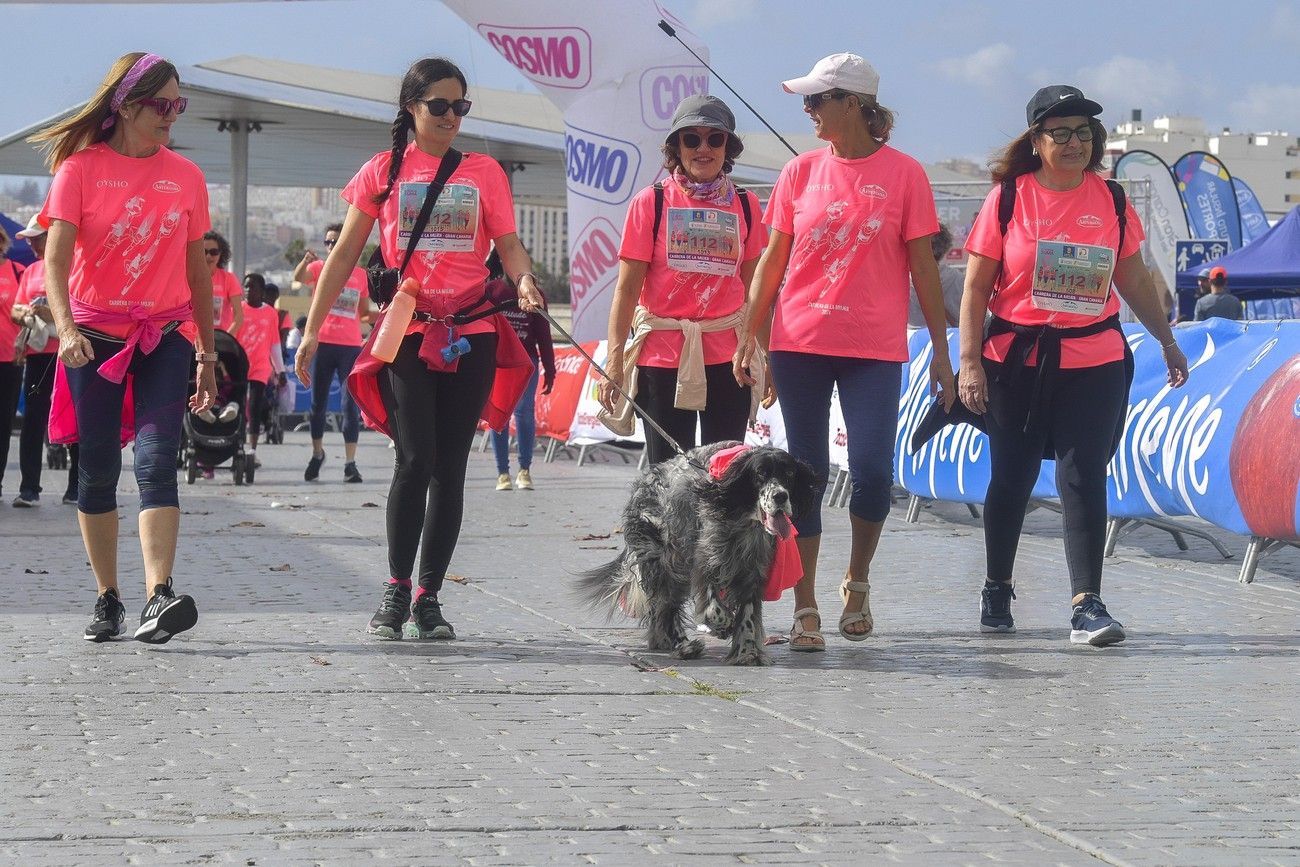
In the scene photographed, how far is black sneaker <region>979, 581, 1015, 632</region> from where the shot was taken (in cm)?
709

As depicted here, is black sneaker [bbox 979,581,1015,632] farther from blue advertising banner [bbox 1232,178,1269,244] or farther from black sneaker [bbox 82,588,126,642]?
blue advertising banner [bbox 1232,178,1269,244]

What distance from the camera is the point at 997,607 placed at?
710 cm

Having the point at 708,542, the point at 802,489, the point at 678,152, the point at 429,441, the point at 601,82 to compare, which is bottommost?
the point at 708,542

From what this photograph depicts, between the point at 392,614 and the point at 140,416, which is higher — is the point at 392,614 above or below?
below

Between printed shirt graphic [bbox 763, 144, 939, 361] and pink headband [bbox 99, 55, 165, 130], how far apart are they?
2.36 m

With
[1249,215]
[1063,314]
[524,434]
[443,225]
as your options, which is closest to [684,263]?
[443,225]

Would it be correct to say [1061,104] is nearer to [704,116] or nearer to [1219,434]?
[704,116]

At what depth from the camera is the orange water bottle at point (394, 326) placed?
6348 millimetres

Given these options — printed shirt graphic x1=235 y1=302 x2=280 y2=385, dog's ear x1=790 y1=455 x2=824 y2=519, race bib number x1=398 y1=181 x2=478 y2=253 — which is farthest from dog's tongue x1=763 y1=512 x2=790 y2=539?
printed shirt graphic x1=235 y1=302 x2=280 y2=385

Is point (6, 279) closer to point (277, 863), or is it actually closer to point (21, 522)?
point (21, 522)

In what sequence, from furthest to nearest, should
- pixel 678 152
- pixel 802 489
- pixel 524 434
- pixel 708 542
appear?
pixel 524 434 < pixel 678 152 < pixel 802 489 < pixel 708 542

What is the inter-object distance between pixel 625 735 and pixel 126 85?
9.82 feet

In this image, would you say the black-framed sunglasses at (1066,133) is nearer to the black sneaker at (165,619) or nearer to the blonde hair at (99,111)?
the blonde hair at (99,111)

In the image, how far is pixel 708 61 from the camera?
49.0ft
